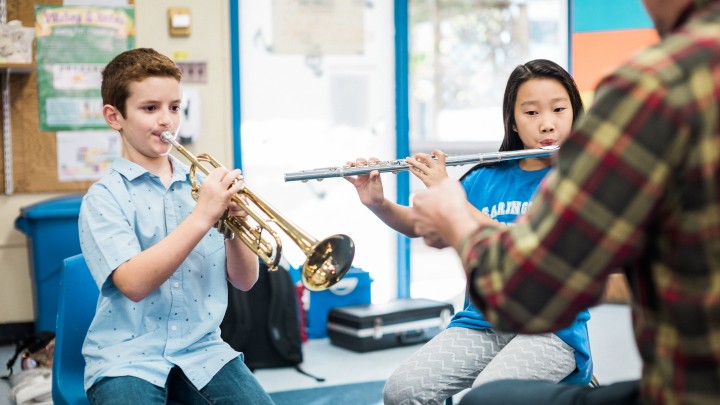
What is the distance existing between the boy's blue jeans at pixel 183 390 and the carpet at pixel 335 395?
129cm

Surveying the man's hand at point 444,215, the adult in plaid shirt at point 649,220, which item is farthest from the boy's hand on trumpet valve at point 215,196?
the adult in plaid shirt at point 649,220

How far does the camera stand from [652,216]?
3.10ft

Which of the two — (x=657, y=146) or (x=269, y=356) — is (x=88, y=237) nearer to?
(x=657, y=146)

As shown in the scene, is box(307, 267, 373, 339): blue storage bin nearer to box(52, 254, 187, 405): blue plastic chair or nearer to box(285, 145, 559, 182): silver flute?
box(285, 145, 559, 182): silver flute

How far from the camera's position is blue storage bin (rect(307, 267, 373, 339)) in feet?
13.6

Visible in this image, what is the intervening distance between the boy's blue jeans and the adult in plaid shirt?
0.87m

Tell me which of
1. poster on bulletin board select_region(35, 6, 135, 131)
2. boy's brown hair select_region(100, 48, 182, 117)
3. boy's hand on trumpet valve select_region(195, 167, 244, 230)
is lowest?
boy's hand on trumpet valve select_region(195, 167, 244, 230)

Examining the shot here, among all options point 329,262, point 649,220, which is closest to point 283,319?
point 329,262

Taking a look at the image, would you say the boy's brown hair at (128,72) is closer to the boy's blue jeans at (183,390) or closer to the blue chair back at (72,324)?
the blue chair back at (72,324)

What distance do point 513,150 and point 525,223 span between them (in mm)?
1182

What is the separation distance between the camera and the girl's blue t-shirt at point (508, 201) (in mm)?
1875

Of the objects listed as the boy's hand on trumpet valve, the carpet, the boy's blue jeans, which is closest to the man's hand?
the boy's hand on trumpet valve

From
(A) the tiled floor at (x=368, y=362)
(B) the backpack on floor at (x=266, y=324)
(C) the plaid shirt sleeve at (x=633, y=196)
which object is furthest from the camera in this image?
(B) the backpack on floor at (x=266, y=324)

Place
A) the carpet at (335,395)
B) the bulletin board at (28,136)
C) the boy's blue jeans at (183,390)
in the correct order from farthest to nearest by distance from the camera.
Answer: the bulletin board at (28,136) → the carpet at (335,395) → the boy's blue jeans at (183,390)
